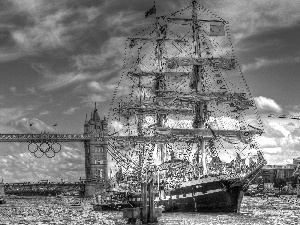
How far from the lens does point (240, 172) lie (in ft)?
208

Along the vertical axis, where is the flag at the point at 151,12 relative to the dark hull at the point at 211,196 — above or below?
above

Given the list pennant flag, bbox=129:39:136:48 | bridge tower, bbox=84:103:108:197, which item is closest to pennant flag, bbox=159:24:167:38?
pennant flag, bbox=129:39:136:48

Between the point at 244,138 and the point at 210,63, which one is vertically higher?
the point at 210,63

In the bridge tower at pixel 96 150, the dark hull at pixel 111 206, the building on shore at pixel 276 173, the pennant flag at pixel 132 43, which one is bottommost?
the dark hull at pixel 111 206

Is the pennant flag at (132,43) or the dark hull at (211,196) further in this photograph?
the pennant flag at (132,43)

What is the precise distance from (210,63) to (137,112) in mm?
18481

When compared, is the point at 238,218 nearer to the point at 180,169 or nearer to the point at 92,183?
the point at 180,169

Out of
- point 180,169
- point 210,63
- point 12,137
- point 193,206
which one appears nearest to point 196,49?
point 210,63

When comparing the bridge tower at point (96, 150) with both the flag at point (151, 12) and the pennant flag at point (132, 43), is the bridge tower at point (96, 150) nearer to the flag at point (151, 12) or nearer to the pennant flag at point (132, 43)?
the pennant flag at point (132, 43)

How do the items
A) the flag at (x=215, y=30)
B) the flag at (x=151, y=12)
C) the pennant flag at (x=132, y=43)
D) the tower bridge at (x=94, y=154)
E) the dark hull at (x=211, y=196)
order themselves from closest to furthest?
the dark hull at (x=211, y=196) < the flag at (x=215, y=30) < the flag at (x=151, y=12) < the pennant flag at (x=132, y=43) < the tower bridge at (x=94, y=154)

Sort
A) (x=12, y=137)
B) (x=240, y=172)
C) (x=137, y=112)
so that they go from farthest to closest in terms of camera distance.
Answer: (x=12, y=137) → (x=137, y=112) → (x=240, y=172)

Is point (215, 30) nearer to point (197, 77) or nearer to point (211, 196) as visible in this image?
point (197, 77)

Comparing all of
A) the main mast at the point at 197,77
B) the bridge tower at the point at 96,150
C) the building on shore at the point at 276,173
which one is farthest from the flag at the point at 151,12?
the building on shore at the point at 276,173

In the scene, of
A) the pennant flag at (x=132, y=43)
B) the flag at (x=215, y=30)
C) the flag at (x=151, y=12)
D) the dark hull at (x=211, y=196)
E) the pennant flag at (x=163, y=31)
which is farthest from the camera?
the pennant flag at (x=132, y=43)
